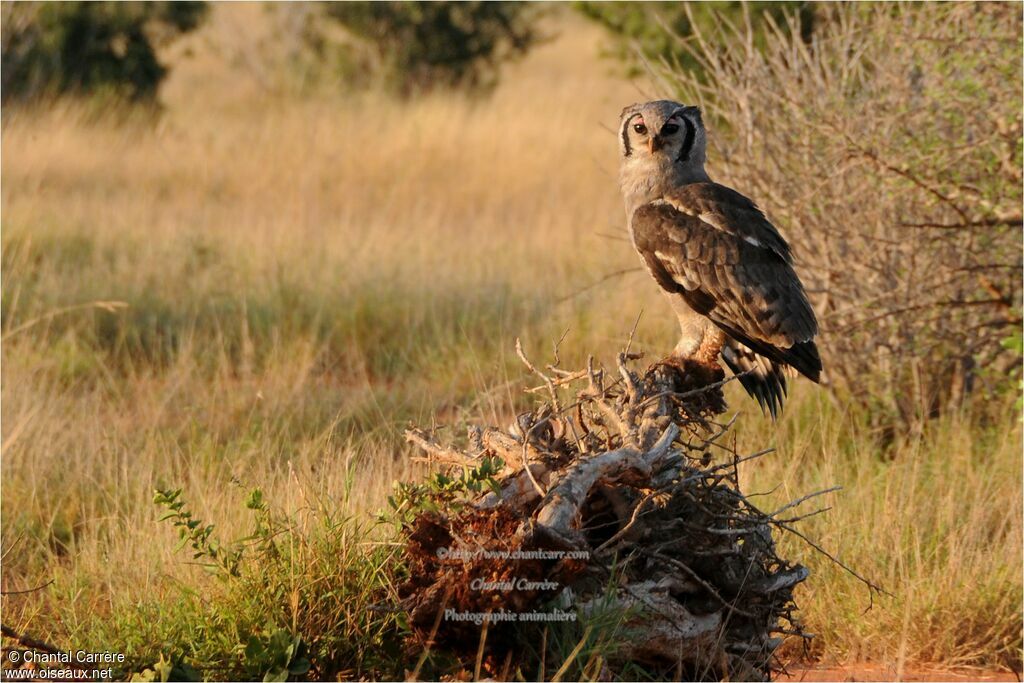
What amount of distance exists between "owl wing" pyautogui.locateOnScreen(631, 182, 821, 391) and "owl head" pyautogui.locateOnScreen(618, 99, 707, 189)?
0.18m

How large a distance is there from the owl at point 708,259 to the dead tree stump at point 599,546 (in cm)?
107

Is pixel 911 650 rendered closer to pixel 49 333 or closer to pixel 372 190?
pixel 49 333

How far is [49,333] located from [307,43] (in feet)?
39.3

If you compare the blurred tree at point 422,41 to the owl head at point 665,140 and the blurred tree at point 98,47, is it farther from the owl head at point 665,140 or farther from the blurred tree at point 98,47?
the owl head at point 665,140

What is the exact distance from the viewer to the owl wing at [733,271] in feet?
16.0

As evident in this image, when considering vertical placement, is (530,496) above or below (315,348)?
above

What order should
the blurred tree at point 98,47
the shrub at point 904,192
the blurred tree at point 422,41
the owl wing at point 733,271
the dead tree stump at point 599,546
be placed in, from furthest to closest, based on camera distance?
the blurred tree at point 422,41, the blurred tree at point 98,47, the shrub at point 904,192, the owl wing at point 733,271, the dead tree stump at point 599,546

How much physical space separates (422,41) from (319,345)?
1071cm

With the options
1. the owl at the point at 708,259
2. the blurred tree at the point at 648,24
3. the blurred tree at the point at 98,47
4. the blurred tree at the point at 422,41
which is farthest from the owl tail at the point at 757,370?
the blurred tree at the point at 422,41

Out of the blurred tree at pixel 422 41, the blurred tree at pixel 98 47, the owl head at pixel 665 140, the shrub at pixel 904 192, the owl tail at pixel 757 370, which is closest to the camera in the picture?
the owl head at pixel 665 140

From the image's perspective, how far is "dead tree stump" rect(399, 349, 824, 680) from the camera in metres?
3.24

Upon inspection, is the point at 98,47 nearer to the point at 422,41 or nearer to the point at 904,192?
the point at 422,41

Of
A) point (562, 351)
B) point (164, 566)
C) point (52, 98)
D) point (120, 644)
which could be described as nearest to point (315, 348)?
point (562, 351)

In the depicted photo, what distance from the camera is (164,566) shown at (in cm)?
440
